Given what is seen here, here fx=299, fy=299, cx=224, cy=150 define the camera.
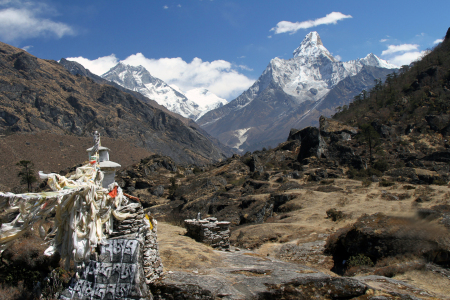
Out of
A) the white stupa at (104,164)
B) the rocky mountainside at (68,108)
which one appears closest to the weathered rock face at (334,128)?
the white stupa at (104,164)

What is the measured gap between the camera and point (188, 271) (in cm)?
759

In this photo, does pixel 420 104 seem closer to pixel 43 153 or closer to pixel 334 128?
pixel 334 128

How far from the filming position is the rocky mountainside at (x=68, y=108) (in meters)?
94.5

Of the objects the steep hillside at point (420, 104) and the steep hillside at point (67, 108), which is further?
the steep hillside at point (67, 108)

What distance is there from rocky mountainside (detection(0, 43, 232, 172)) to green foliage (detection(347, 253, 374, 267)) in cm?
9459

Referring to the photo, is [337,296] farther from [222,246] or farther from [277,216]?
[277,216]

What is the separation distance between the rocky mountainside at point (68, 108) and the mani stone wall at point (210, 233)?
3520 inches

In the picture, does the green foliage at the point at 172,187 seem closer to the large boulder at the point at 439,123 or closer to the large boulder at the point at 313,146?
the large boulder at the point at 313,146

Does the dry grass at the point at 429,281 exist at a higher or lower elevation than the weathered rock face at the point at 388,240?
lower

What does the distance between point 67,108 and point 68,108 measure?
1.69 feet

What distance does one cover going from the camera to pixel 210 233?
39.2 feet

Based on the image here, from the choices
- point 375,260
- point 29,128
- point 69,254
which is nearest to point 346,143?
point 375,260

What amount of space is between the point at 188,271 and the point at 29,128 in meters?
101

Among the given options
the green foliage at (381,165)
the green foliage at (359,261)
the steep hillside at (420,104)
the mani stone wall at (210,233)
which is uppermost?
the steep hillside at (420,104)
